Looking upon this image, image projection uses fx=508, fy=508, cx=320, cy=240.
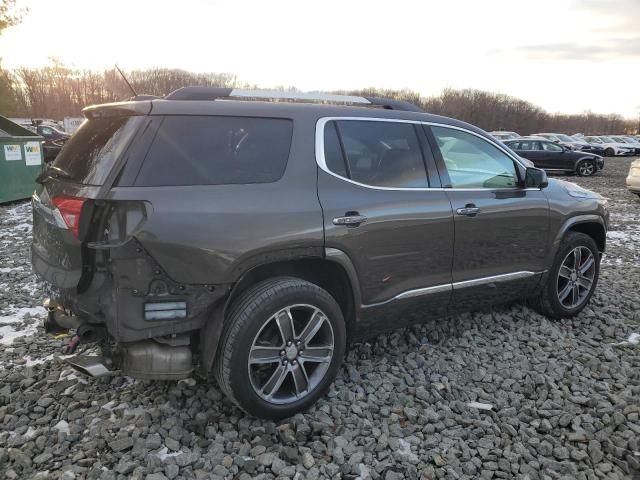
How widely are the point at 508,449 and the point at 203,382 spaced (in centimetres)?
191

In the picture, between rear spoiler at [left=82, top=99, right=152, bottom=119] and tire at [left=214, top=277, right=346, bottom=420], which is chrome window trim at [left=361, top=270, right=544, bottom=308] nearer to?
tire at [left=214, top=277, right=346, bottom=420]

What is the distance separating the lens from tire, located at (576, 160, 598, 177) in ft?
68.1

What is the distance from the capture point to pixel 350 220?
3.06m

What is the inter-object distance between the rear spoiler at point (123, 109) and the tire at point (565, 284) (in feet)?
11.7

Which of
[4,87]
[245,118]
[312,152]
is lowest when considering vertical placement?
[312,152]

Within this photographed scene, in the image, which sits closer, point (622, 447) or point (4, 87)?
point (622, 447)

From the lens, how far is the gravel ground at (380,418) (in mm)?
2631

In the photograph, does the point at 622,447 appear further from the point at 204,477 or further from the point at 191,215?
the point at 191,215

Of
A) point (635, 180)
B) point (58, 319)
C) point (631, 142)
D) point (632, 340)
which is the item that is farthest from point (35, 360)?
point (631, 142)

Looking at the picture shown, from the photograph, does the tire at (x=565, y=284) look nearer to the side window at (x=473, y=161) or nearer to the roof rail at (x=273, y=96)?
the side window at (x=473, y=161)

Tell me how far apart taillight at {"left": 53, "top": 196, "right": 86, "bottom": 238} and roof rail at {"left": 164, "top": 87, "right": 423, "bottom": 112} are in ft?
2.72

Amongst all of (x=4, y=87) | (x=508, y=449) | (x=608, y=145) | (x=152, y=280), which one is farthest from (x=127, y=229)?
(x=608, y=145)

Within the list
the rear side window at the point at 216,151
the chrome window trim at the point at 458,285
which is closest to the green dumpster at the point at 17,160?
the rear side window at the point at 216,151

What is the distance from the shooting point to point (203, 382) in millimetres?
3375
